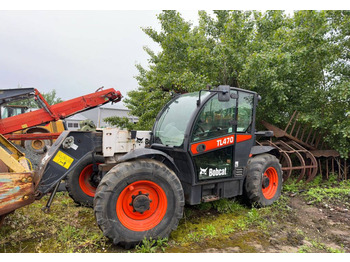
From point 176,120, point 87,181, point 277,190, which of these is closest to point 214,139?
point 176,120

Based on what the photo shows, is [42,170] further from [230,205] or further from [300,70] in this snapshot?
[300,70]

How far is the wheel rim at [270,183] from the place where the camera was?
4.75 meters

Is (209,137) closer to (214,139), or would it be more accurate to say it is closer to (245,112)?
(214,139)

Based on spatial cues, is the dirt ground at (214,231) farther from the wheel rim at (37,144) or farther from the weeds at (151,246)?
the wheel rim at (37,144)

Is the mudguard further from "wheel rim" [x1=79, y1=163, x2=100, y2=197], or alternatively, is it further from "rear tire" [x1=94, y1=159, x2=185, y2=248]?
"wheel rim" [x1=79, y1=163, x2=100, y2=197]

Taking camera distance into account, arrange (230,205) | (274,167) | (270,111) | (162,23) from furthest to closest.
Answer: (162,23) < (270,111) < (274,167) < (230,205)

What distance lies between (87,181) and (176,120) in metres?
2.14

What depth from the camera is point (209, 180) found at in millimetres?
3812

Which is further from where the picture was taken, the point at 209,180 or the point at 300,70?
the point at 300,70

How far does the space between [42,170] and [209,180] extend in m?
2.35

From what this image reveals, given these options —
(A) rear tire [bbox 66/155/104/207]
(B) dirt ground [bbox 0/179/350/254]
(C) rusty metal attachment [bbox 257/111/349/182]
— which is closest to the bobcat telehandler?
(A) rear tire [bbox 66/155/104/207]

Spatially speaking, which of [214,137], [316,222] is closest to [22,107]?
[214,137]

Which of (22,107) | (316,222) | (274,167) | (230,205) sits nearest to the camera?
(316,222)

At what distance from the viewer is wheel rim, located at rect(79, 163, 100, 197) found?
4538 mm
